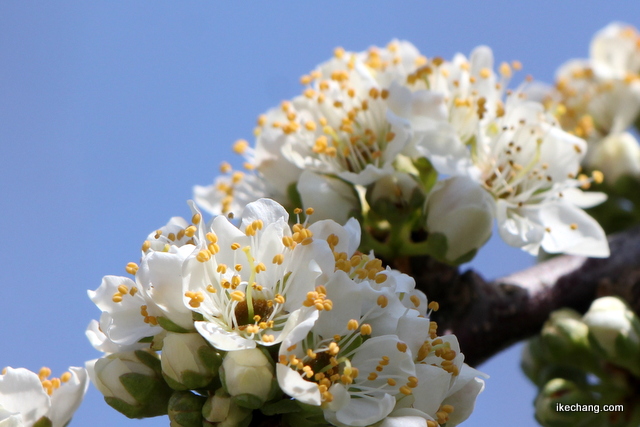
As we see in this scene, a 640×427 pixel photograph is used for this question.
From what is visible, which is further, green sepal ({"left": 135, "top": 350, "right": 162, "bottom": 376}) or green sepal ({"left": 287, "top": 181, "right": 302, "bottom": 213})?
green sepal ({"left": 287, "top": 181, "right": 302, "bottom": 213})

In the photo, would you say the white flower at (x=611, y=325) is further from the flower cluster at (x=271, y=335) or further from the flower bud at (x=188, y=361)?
the flower bud at (x=188, y=361)

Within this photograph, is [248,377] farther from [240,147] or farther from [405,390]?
[240,147]

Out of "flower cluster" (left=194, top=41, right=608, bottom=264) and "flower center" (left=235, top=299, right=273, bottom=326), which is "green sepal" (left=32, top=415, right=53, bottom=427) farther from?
"flower cluster" (left=194, top=41, right=608, bottom=264)

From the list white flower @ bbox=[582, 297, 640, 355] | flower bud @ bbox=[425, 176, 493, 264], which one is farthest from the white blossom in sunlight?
white flower @ bbox=[582, 297, 640, 355]

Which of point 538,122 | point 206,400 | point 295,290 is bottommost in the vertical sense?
point 206,400

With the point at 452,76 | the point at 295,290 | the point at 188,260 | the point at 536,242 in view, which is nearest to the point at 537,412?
the point at 536,242

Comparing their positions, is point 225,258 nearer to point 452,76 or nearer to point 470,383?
point 470,383
